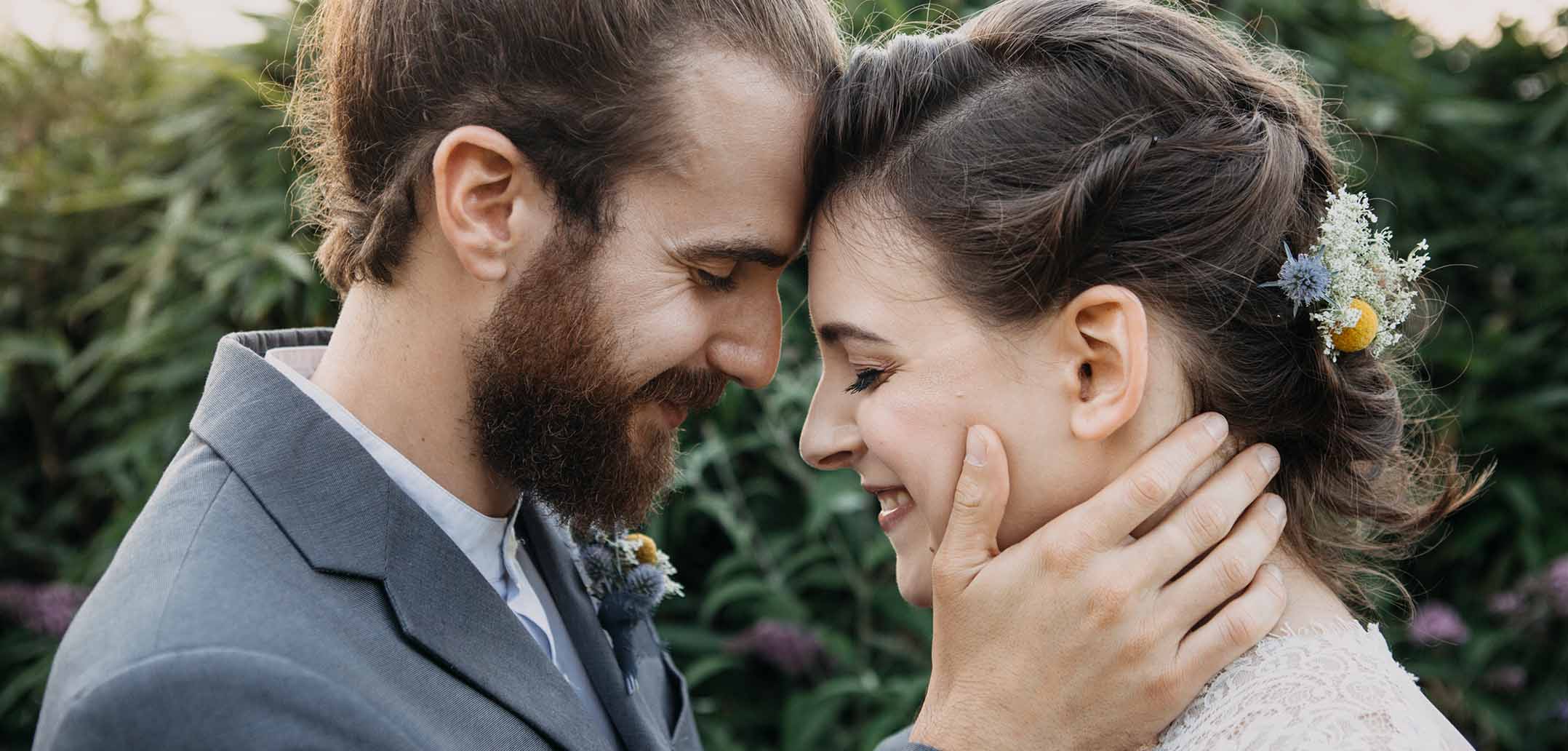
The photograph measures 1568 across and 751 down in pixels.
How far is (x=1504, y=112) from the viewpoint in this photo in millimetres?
4734

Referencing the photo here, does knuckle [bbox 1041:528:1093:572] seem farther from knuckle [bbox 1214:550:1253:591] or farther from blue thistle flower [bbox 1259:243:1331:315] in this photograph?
blue thistle flower [bbox 1259:243:1331:315]

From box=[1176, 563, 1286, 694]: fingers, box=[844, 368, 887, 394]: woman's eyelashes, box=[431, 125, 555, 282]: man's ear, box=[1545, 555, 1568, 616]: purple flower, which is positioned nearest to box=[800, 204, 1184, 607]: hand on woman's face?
box=[844, 368, 887, 394]: woman's eyelashes

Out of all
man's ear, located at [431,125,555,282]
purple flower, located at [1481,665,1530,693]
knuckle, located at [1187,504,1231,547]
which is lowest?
purple flower, located at [1481,665,1530,693]

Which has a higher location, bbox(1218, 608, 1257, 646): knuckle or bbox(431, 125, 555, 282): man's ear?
bbox(431, 125, 555, 282): man's ear

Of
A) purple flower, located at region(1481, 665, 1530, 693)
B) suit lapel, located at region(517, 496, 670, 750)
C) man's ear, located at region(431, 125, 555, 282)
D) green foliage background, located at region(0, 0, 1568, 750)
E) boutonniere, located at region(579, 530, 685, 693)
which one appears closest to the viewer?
man's ear, located at region(431, 125, 555, 282)

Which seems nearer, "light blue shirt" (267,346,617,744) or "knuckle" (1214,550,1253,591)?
"knuckle" (1214,550,1253,591)

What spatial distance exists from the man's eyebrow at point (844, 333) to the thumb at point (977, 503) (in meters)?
0.26

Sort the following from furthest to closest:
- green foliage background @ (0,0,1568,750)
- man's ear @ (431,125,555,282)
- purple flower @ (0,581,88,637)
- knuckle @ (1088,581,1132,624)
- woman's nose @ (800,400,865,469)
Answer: purple flower @ (0,581,88,637) < green foliage background @ (0,0,1568,750) < woman's nose @ (800,400,865,469) < man's ear @ (431,125,555,282) < knuckle @ (1088,581,1132,624)

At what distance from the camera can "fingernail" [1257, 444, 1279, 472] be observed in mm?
2277

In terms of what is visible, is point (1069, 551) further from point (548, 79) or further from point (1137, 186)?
point (548, 79)

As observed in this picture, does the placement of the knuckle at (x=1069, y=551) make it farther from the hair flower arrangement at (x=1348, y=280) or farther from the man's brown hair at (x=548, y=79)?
the man's brown hair at (x=548, y=79)

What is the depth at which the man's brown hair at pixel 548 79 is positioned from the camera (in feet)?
7.75

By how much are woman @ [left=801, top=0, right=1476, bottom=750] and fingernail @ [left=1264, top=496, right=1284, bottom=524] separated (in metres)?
0.09

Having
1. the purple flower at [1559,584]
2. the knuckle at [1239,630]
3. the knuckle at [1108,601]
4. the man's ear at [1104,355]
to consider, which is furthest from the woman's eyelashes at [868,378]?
the purple flower at [1559,584]
